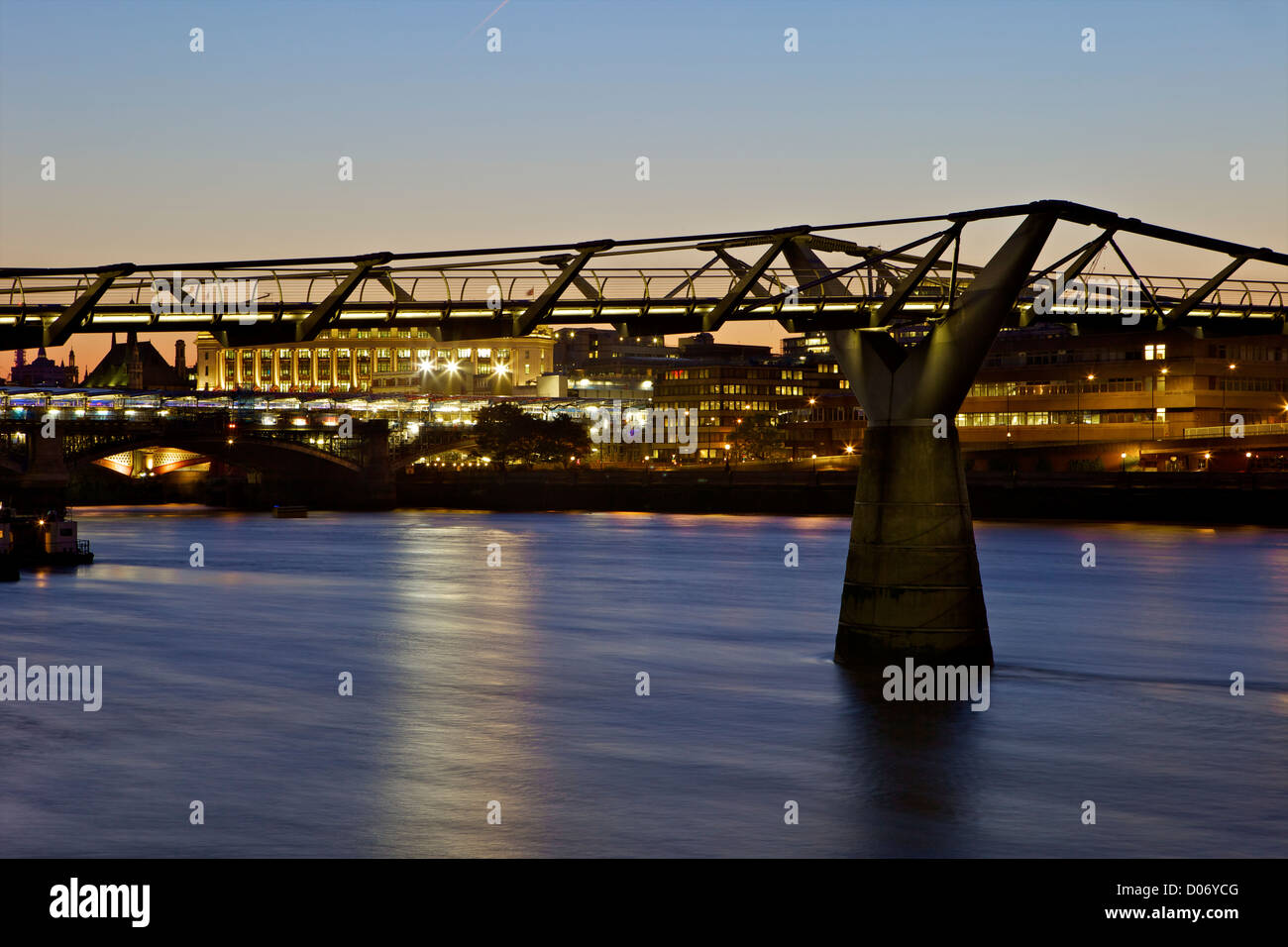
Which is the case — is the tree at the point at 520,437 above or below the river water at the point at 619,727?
above

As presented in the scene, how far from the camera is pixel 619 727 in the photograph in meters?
31.8

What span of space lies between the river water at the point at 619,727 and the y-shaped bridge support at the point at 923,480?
5.84 feet

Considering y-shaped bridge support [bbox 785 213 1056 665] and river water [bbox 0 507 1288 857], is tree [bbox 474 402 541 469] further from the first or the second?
y-shaped bridge support [bbox 785 213 1056 665]

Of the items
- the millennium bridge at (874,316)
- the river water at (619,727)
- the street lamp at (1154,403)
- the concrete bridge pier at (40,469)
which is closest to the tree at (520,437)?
the concrete bridge pier at (40,469)

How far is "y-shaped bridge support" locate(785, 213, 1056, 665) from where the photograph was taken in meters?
29.3

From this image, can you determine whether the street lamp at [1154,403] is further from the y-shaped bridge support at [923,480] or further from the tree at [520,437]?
the y-shaped bridge support at [923,480]

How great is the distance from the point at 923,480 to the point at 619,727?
8001 millimetres

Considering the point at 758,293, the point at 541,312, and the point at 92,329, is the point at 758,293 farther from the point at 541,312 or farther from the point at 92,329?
the point at 92,329

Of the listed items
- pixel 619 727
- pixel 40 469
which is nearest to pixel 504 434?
pixel 40 469

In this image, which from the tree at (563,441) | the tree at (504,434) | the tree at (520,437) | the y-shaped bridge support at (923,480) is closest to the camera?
the y-shaped bridge support at (923,480)

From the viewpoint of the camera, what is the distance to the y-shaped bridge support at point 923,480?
29.3 meters

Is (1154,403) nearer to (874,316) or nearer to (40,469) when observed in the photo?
(40,469)
